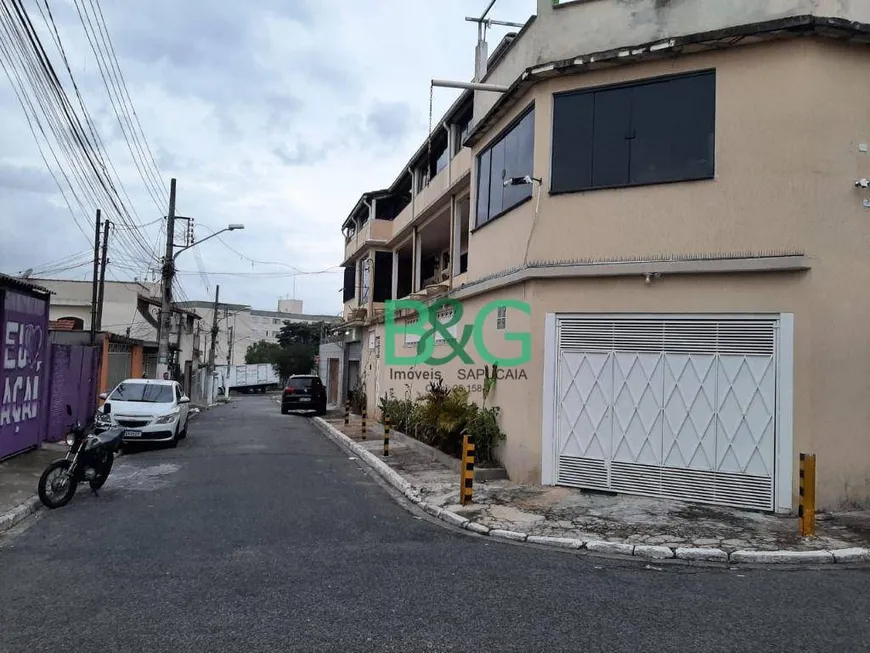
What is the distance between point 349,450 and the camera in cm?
1620

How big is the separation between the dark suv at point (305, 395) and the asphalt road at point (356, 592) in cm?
1897

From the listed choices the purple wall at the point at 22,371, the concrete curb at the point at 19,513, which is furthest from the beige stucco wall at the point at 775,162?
the purple wall at the point at 22,371

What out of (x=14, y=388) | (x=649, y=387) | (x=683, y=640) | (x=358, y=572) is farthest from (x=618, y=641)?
(x=14, y=388)

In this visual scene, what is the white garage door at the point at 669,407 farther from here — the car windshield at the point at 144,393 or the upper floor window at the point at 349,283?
the upper floor window at the point at 349,283

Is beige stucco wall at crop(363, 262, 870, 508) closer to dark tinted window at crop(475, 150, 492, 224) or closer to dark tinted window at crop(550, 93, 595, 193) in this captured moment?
dark tinted window at crop(550, 93, 595, 193)

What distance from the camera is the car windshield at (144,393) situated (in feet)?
51.0

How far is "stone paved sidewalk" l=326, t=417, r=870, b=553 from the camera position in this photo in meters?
7.22

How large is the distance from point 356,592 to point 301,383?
76.4 ft

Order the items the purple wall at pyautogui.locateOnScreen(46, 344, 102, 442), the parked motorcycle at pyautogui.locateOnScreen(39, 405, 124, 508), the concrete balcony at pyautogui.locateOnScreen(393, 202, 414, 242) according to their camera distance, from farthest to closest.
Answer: the concrete balcony at pyautogui.locateOnScreen(393, 202, 414, 242) → the purple wall at pyautogui.locateOnScreen(46, 344, 102, 442) → the parked motorcycle at pyautogui.locateOnScreen(39, 405, 124, 508)

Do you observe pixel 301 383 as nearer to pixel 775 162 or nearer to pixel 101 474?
pixel 101 474

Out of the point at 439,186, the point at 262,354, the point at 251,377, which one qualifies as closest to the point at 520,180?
the point at 439,186

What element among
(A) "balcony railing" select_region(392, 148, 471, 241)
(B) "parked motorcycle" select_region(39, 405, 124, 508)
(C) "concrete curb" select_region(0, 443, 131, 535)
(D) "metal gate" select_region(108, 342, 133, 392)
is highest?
(A) "balcony railing" select_region(392, 148, 471, 241)

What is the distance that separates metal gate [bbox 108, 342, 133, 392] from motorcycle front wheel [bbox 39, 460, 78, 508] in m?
13.1

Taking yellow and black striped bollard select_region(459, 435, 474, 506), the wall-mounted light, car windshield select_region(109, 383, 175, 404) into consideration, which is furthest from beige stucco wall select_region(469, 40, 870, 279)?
car windshield select_region(109, 383, 175, 404)
